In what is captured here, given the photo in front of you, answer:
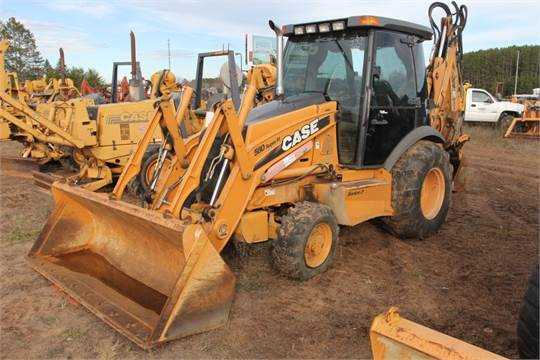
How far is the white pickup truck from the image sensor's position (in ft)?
59.7

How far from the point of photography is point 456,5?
671cm

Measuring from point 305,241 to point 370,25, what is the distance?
7.35 feet

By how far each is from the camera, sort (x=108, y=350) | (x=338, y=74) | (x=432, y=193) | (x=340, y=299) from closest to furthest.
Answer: (x=108, y=350)
(x=340, y=299)
(x=338, y=74)
(x=432, y=193)

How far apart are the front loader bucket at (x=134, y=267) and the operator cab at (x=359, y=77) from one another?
2.05 metres

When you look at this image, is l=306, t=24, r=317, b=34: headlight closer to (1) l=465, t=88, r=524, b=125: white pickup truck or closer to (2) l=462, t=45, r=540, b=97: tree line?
(1) l=465, t=88, r=524, b=125: white pickup truck

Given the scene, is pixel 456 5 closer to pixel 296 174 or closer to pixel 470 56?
pixel 296 174

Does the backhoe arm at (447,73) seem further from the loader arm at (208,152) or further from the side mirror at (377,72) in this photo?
the loader arm at (208,152)

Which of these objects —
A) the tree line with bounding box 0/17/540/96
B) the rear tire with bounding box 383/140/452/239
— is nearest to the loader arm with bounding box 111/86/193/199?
the rear tire with bounding box 383/140/452/239

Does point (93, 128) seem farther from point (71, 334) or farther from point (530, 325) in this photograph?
point (530, 325)

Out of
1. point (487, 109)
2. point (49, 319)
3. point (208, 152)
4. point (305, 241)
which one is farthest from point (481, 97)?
point (49, 319)

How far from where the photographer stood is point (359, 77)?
5.04 metres

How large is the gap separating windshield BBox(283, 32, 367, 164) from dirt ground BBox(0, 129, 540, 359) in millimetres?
1282

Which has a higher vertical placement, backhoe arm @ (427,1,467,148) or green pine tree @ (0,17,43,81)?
green pine tree @ (0,17,43,81)

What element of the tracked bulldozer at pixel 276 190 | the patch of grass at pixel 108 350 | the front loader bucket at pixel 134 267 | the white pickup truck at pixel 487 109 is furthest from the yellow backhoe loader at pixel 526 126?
the patch of grass at pixel 108 350
